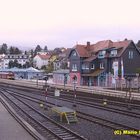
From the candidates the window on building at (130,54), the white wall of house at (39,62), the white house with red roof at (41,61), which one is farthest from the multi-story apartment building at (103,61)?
the white wall of house at (39,62)

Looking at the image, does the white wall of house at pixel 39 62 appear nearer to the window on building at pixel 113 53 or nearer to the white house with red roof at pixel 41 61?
the white house with red roof at pixel 41 61

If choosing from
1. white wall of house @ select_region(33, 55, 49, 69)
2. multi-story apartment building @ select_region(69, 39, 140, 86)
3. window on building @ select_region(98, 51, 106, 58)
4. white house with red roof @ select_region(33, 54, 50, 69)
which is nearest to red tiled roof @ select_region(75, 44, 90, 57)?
multi-story apartment building @ select_region(69, 39, 140, 86)

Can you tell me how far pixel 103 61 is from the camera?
71.1m

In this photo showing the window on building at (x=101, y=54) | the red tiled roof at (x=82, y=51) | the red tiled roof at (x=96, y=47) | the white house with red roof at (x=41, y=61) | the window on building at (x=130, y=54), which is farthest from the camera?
the white house with red roof at (x=41, y=61)

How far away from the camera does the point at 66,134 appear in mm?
18312

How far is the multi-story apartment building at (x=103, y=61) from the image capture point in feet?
218

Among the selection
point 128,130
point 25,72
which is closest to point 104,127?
point 128,130

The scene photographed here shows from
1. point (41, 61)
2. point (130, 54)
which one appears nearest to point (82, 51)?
point (130, 54)

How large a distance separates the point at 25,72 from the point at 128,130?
352 feet

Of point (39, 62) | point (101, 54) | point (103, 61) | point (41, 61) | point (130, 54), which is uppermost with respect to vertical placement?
point (41, 61)

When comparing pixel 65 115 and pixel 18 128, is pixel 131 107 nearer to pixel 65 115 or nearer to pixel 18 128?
pixel 65 115

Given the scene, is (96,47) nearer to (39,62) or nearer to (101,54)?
(101,54)

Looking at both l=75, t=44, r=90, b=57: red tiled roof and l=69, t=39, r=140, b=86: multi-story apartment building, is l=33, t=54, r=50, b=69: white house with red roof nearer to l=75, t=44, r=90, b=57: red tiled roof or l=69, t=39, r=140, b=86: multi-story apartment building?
l=69, t=39, r=140, b=86: multi-story apartment building

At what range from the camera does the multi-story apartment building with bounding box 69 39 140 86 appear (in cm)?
6650
